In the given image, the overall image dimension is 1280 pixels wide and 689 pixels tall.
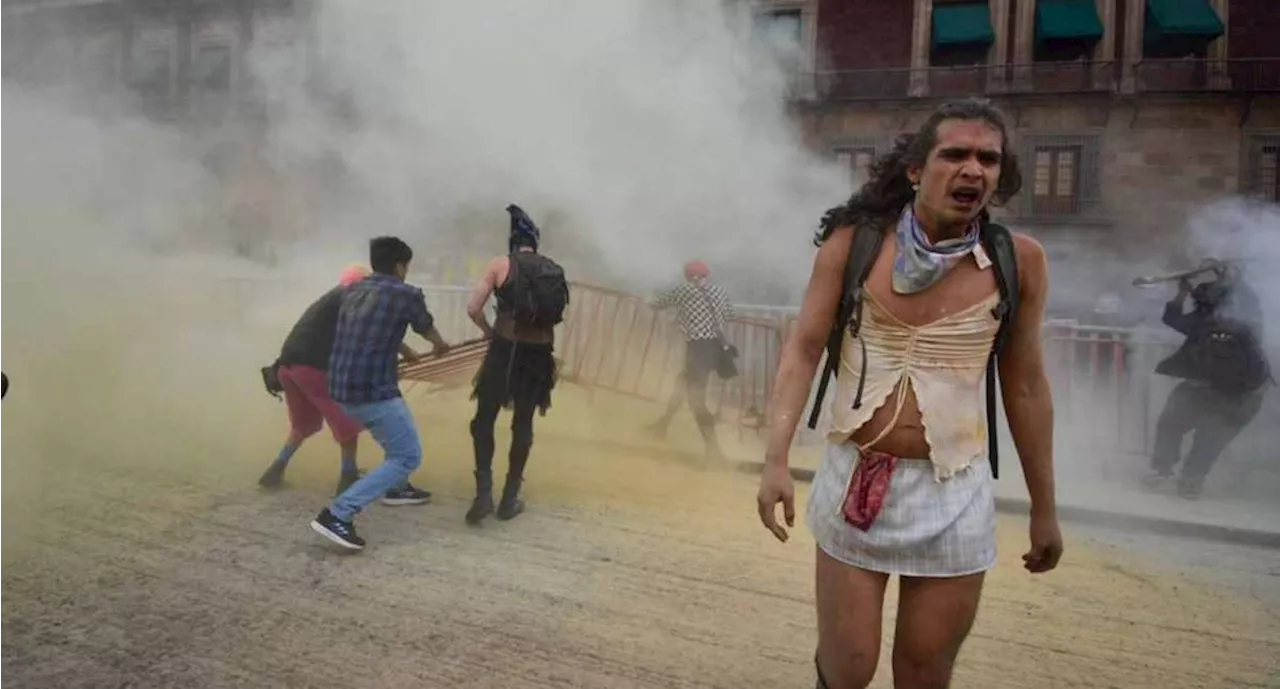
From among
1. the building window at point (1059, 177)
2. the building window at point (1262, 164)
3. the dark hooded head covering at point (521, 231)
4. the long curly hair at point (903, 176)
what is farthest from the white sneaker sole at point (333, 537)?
the building window at point (1262, 164)

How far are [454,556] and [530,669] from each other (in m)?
1.13

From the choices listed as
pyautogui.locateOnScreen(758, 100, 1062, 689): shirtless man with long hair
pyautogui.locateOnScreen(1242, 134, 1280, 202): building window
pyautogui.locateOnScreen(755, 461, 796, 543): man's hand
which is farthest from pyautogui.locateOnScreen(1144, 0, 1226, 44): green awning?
pyautogui.locateOnScreen(755, 461, 796, 543): man's hand

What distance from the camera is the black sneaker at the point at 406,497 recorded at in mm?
4441

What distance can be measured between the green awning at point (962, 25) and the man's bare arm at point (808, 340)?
1209 cm

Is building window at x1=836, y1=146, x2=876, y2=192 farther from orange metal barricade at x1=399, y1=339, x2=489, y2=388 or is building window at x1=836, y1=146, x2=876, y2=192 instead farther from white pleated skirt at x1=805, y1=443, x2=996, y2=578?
white pleated skirt at x1=805, y1=443, x2=996, y2=578

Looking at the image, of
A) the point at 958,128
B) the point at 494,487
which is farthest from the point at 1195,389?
the point at 958,128

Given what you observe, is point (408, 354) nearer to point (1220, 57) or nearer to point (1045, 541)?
point (1045, 541)

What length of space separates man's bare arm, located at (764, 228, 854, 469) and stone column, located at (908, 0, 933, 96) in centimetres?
1159

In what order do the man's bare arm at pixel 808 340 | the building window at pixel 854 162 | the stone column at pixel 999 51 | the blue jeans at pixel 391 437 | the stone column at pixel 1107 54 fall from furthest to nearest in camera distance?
the stone column at pixel 999 51 < the stone column at pixel 1107 54 < the building window at pixel 854 162 < the blue jeans at pixel 391 437 < the man's bare arm at pixel 808 340

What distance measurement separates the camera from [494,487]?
4.80 m

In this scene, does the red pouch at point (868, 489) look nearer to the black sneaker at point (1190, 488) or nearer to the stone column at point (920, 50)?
the black sneaker at point (1190, 488)

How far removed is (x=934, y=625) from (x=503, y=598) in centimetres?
175

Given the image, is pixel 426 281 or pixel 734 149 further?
pixel 426 281

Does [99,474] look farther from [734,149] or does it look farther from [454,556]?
[734,149]
